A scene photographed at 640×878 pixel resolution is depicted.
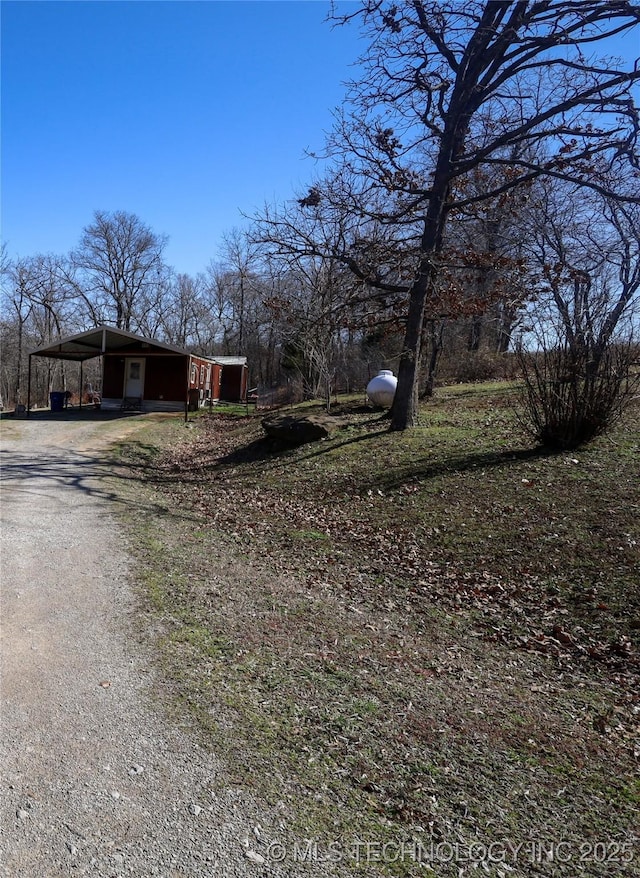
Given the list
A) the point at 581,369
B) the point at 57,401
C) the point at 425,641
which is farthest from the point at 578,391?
the point at 57,401

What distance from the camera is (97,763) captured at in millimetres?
2896

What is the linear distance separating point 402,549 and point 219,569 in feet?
7.68

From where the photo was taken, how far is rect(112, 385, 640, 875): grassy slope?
2.80 meters

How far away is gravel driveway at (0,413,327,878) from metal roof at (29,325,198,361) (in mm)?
18760

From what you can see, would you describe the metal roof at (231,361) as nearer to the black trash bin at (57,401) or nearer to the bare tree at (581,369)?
the black trash bin at (57,401)

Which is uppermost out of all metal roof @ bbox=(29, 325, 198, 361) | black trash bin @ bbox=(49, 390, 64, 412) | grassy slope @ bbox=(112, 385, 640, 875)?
metal roof @ bbox=(29, 325, 198, 361)

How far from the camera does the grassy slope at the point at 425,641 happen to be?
2.80m

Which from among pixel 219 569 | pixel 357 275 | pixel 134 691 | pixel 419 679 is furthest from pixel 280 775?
pixel 357 275

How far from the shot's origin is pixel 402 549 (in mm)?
7180

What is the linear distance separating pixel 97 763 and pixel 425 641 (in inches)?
109

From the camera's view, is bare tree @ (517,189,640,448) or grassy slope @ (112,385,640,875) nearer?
grassy slope @ (112,385,640,875)

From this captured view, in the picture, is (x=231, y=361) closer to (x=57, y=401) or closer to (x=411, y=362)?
(x=57, y=401)

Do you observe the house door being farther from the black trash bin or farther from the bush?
the bush

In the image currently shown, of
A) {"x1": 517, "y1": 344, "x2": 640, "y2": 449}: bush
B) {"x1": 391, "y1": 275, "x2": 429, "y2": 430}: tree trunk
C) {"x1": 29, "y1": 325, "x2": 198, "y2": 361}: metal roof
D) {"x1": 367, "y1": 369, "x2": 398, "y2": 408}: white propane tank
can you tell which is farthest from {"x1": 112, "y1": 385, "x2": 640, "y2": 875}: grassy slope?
{"x1": 29, "y1": 325, "x2": 198, "y2": 361}: metal roof
